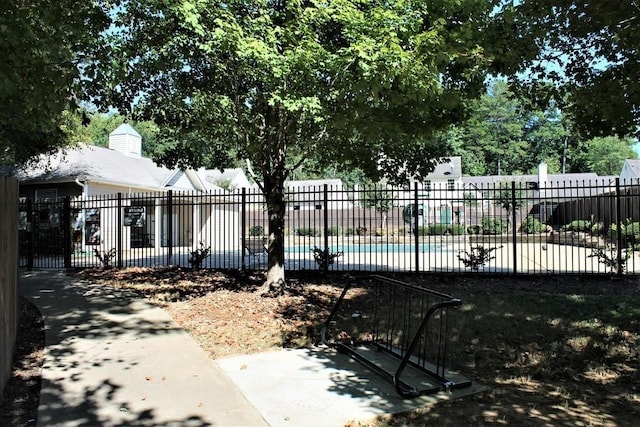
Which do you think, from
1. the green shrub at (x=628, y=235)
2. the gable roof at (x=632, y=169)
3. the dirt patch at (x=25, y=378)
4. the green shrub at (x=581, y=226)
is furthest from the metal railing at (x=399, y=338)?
the gable roof at (x=632, y=169)

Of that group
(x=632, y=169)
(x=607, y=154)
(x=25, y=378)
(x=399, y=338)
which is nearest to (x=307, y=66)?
(x=399, y=338)

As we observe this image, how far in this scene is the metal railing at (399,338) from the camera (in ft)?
14.6

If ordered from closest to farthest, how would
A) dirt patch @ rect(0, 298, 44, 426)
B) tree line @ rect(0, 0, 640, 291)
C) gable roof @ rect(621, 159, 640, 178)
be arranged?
dirt patch @ rect(0, 298, 44, 426), tree line @ rect(0, 0, 640, 291), gable roof @ rect(621, 159, 640, 178)

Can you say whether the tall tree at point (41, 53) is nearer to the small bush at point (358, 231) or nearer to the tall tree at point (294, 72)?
the tall tree at point (294, 72)

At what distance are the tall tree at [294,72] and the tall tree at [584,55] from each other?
585 mm

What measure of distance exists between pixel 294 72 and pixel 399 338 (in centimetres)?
365

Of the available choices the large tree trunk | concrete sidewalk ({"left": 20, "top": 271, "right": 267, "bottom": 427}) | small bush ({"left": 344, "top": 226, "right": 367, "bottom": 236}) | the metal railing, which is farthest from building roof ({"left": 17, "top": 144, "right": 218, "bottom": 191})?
the metal railing

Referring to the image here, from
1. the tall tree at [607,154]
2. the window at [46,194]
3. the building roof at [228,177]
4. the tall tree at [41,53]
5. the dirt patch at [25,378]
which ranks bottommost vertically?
the dirt patch at [25,378]

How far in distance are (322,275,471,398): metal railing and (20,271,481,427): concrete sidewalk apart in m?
0.17

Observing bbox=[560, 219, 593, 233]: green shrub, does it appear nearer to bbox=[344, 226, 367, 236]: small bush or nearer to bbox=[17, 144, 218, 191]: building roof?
bbox=[344, 226, 367, 236]: small bush

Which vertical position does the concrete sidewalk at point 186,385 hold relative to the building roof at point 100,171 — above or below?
below

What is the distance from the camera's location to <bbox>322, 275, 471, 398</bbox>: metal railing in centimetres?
444

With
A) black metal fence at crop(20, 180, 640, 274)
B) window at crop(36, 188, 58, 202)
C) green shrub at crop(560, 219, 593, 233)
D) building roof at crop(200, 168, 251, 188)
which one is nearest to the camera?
black metal fence at crop(20, 180, 640, 274)

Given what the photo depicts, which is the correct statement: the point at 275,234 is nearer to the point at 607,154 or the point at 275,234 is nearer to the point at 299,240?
the point at 299,240
